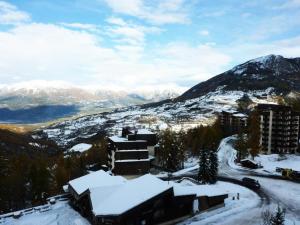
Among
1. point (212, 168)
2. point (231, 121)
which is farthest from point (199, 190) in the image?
point (231, 121)

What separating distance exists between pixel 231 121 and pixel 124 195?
422 ft

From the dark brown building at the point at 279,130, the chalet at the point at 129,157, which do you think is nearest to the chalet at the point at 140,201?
the chalet at the point at 129,157

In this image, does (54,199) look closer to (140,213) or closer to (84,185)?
(84,185)

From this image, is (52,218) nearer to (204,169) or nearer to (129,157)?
(204,169)

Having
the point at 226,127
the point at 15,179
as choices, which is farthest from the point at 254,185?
the point at 226,127

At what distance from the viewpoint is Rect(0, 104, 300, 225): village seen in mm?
56562

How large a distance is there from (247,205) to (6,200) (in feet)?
223

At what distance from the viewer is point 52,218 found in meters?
62.5

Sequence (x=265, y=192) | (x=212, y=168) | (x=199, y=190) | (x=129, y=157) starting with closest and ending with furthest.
Answer: (x=199, y=190) → (x=265, y=192) → (x=212, y=168) → (x=129, y=157)

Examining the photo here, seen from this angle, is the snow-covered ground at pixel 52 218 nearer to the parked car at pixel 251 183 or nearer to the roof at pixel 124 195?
the roof at pixel 124 195

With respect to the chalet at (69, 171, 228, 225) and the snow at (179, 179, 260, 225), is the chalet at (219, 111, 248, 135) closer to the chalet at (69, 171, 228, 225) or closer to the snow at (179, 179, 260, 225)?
the snow at (179, 179, 260, 225)

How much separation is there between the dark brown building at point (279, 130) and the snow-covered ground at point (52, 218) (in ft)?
274

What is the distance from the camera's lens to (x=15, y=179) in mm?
104750

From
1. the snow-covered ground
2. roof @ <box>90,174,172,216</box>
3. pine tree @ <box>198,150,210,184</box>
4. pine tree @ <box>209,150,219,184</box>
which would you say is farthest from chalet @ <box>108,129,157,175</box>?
roof @ <box>90,174,172,216</box>
